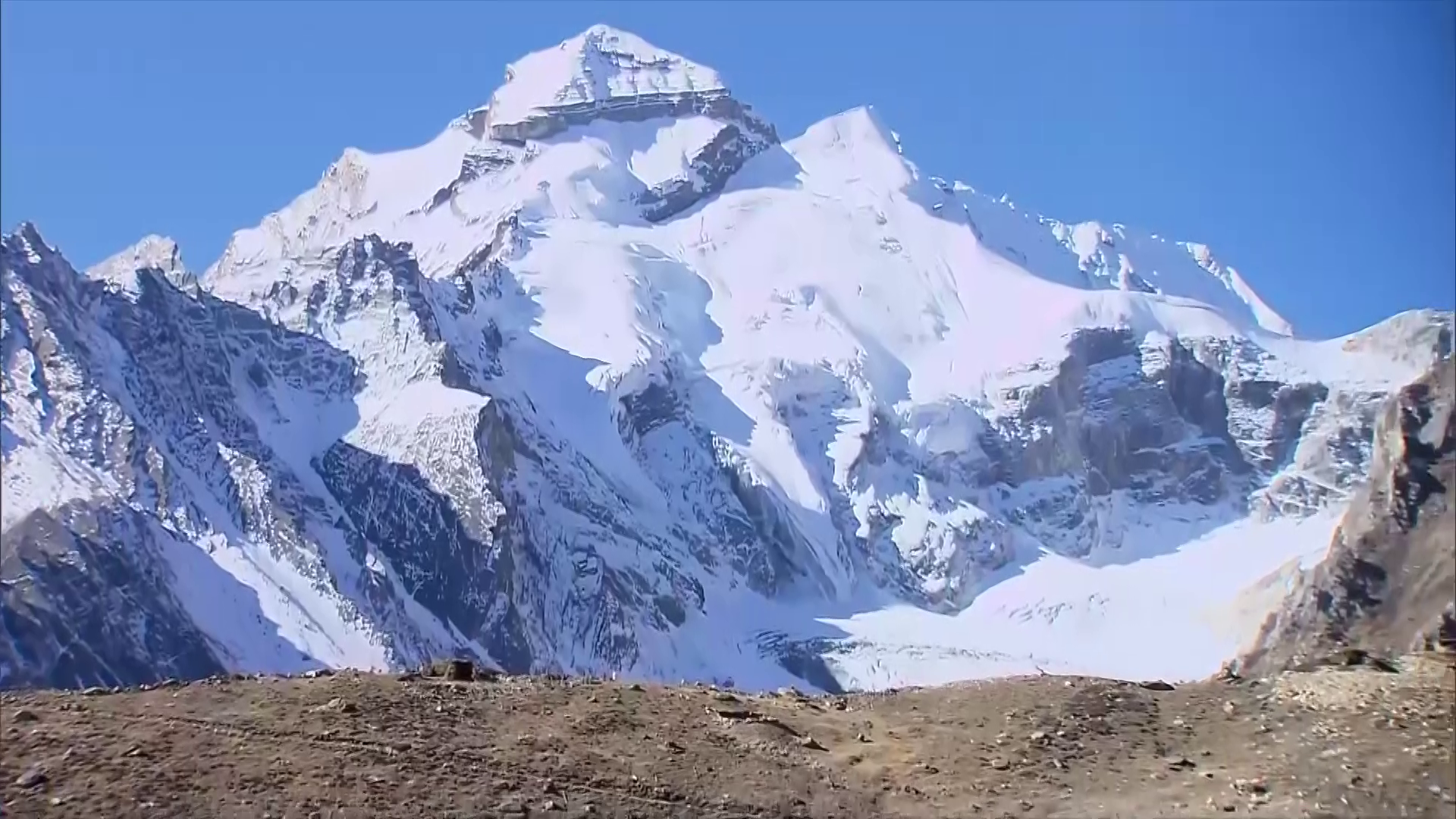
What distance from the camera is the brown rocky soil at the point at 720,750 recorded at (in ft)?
76.9

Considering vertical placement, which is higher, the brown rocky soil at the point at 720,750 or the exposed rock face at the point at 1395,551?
the exposed rock face at the point at 1395,551

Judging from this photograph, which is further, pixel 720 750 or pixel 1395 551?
pixel 1395 551

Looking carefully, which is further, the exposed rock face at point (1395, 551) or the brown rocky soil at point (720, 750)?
the exposed rock face at point (1395, 551)

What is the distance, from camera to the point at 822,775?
2598 centimetres

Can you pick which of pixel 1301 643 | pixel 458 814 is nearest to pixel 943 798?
pixel 458 814

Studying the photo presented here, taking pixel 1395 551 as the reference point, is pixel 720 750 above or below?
below

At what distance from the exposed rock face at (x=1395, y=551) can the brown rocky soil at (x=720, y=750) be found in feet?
193

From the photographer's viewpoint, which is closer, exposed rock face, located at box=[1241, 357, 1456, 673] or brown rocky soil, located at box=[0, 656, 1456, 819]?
brown rocky soil, located at box=[0, 656, 1456, 819]

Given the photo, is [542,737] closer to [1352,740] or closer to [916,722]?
[916,722]

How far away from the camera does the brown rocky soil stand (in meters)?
23.5

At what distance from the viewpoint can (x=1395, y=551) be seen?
4316 inches

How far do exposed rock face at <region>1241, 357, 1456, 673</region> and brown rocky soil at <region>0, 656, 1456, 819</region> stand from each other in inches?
2316

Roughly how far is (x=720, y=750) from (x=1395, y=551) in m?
92.1

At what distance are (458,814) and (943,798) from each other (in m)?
6.71
